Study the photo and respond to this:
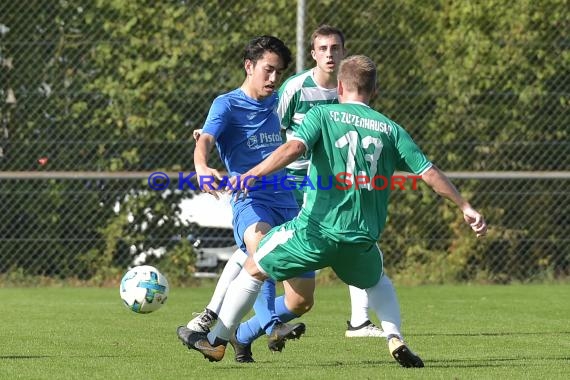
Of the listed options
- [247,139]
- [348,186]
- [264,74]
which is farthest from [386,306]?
[264,74]

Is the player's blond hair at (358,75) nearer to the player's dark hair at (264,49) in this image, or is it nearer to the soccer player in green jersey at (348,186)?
the soccer player in green jersey at (348,186)

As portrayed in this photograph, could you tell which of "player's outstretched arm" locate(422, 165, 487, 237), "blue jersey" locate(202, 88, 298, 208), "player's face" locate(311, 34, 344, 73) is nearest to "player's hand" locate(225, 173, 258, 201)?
"player's outstretched arm" locate(422, 165, 487, 237)

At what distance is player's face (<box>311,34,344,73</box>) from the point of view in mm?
8016

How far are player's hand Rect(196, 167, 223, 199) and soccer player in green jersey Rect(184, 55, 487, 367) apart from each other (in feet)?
0.90

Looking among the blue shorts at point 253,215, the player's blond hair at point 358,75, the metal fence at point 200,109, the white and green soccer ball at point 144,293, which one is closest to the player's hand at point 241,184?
the player's blond hair at point 358,75

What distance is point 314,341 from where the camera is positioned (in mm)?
7621

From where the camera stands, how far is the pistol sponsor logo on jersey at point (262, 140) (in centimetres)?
692

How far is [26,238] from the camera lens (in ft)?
41.0

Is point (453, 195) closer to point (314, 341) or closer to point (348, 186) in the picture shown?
point (348, 186)

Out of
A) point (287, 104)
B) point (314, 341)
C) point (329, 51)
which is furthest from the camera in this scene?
point (329, 51)

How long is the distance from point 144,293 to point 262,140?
1.29m

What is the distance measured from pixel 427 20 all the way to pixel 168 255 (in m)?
3.56

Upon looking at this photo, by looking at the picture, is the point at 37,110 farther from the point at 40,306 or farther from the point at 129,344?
the point at 129,344

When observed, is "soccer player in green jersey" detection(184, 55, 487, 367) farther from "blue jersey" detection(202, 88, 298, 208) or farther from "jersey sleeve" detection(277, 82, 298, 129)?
"jersey sleeve" detection(277, 82, 298, 129)
